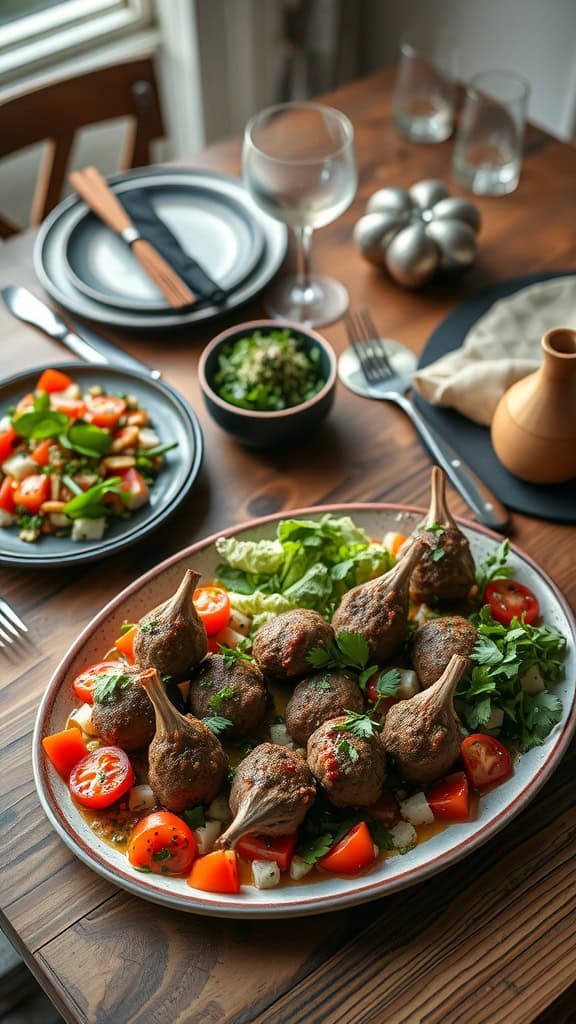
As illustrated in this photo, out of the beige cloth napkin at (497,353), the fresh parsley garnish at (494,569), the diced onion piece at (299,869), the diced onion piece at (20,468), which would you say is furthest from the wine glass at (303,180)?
the diced onion piece at (299,869)

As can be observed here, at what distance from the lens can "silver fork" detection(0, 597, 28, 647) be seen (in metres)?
1.60

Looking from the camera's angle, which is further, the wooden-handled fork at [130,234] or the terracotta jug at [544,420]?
the wooden-handled fork at [130,234]

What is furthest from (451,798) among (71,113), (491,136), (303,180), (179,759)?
(71,113)

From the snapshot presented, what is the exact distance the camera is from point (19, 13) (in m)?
3.37

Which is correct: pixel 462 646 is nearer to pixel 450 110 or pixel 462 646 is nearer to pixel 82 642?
pixel 82 642

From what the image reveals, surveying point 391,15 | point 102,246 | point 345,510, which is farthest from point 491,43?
point 345,510

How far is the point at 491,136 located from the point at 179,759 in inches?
70.7

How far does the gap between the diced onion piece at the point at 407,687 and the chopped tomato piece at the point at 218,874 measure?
0.33 meters

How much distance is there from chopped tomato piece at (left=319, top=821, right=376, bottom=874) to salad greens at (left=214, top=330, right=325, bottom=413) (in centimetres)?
85

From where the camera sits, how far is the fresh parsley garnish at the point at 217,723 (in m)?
1.33

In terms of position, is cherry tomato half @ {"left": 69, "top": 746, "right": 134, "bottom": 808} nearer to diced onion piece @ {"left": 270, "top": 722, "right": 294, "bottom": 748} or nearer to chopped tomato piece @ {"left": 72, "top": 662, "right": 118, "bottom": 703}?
chopped tomato piece @ {"left": 72, "top": 662, "right": 118, "bottom": 703}

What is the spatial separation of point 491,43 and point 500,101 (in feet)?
4.74

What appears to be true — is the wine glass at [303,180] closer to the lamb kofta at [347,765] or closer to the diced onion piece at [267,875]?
the lamb kofta at [347,765]

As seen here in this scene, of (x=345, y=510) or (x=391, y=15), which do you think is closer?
(x=345, y=510)
